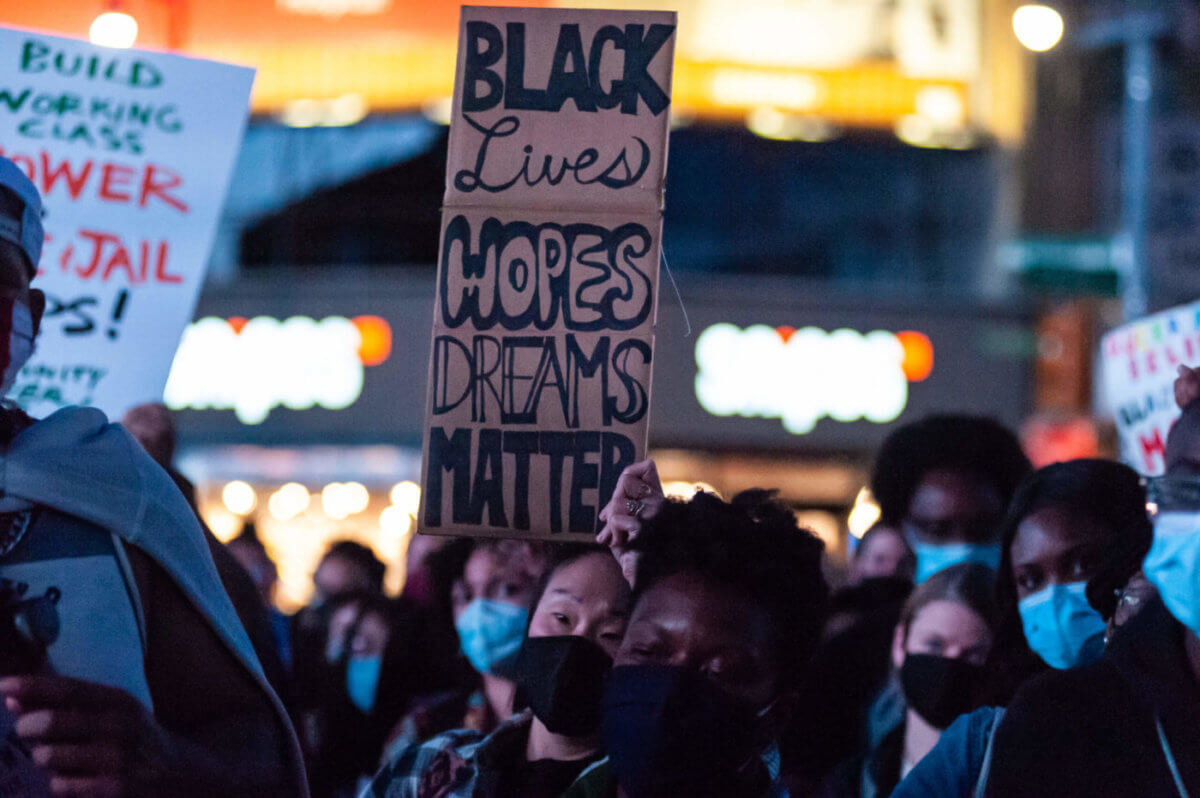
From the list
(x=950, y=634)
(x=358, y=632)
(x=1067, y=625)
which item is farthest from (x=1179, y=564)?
(x=358, y=632)

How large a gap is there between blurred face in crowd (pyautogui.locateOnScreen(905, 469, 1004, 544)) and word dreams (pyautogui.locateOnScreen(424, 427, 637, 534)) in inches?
62.0

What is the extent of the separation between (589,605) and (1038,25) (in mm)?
8194

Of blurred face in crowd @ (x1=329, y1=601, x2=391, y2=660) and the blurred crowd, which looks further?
blurred face in crowd @ (x1=329, y1=601, x2=391, y2=660)

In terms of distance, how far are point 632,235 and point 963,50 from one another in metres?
15.7

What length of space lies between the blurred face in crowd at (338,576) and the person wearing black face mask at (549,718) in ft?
13.9

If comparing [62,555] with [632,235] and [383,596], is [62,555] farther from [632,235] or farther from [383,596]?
[383,596]

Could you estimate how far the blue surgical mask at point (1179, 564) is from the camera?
6.86ft

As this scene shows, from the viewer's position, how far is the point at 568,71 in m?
3.44

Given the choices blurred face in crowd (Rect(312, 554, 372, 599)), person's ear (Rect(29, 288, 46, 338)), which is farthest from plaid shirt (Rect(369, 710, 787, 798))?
blurred face in crowd (Rect(312, 554, 372, 599))

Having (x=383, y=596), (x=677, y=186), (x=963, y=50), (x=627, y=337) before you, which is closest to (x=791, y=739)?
(x=627, y=337)

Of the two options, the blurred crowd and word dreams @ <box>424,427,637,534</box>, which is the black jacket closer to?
the blurred crowd

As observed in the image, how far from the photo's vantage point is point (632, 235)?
10.8 feet

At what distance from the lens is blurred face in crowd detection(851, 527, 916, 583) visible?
5133 millimetres

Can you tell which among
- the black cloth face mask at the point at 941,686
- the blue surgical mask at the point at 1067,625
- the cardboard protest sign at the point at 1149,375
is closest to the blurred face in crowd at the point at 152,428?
the black cloth face mask at the point at 941,686
